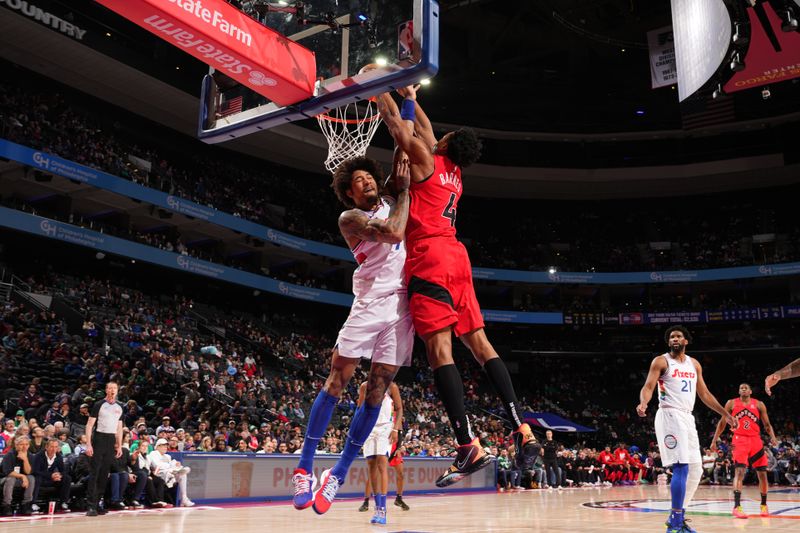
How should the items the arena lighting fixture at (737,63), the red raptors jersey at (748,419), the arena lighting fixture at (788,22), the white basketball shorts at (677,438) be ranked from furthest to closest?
the arena lighting fixture at (737,63)
the arena lighting fixture at (788,22)
the red raptors jersey at (748,419)
the white basketball shorts at (677,438)

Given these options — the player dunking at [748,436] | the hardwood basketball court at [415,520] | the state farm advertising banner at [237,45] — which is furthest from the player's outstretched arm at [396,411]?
the player dunking at [748,436]

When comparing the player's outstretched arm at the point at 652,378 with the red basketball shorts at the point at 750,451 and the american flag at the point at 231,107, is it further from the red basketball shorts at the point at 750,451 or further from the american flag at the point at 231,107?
the red basketball shorts at the point at 750,451

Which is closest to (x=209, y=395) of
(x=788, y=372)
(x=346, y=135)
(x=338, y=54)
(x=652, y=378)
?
(x=346, y=135)

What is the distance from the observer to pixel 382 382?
4.87m

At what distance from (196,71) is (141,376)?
14874mm

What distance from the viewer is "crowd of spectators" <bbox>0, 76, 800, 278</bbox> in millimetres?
25312

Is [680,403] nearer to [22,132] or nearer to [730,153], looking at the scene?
[22,132]

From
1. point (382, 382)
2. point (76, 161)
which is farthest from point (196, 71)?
point (382, 382)

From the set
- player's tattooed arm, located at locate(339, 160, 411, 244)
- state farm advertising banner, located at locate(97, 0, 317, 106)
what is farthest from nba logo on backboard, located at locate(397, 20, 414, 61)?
player's tattooed arm, located at locate(339, 160, 411, 244)

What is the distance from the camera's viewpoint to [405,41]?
551cm

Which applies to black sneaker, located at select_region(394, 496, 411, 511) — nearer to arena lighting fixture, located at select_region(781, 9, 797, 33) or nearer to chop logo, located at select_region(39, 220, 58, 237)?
arena lighting fixture, located at select_region(781, 9, 797, 33)

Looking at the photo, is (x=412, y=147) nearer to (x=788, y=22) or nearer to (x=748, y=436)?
(x=748, y=436)

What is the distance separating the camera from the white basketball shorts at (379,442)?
973 centimetres

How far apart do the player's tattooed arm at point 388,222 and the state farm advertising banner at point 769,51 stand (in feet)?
36.3
